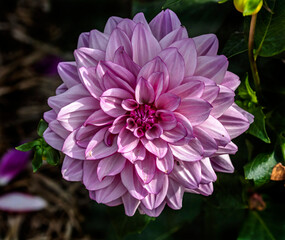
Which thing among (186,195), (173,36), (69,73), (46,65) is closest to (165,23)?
(173,36)

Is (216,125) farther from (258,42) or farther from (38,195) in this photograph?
(38,195)

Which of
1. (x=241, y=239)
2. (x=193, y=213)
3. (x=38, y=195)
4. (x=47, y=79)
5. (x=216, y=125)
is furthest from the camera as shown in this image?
Answer: (x=47, y=79)

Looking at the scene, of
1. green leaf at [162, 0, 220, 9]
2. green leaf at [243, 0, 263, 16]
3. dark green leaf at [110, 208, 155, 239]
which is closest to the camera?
green leaf at [243, 0, 263, 16]

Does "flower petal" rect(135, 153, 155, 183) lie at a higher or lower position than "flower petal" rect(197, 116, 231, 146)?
lower

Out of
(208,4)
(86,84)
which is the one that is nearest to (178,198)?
(86,84)

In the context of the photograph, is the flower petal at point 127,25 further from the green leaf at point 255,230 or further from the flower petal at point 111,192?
the green leaf at point 255,230

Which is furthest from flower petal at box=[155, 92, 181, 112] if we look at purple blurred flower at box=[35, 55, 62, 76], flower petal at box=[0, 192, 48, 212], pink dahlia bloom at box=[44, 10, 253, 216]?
purple blurred flower at box=[35, 55, 62, 76]

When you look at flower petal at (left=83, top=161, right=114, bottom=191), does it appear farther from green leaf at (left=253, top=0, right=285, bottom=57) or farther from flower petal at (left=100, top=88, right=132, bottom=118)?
green leaf at (left=253, top=0, right=285, bottom=57)
